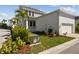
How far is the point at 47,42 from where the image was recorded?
13227 millimetres

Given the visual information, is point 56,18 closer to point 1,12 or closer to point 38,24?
point 38,24

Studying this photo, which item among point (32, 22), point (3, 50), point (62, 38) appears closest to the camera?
point (3, 50)

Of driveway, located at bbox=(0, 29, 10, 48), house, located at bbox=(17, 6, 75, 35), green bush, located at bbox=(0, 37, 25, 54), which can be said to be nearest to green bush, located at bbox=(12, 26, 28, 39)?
driveway, located at bbox=(0, 29, 10, 48)

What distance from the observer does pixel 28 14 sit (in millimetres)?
11773

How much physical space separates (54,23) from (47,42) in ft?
7.16

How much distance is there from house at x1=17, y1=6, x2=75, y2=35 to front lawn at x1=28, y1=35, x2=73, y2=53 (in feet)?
1.76

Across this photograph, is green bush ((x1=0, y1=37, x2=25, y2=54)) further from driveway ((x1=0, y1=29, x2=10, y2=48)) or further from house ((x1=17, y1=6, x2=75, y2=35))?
house ((x1=17, y1=6, x2=75, y2=35))

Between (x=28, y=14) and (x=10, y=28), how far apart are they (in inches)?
54.7

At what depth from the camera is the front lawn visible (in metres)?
11.6

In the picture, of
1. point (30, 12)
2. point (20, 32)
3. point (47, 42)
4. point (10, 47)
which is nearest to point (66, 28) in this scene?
point (47, 42)

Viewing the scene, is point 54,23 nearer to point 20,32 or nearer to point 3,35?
point 20,32
